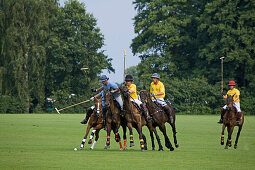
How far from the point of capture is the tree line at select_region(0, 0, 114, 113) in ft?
208

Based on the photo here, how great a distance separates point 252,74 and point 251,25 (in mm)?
→ 5273

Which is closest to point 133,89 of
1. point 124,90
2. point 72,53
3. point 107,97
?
point 107,97

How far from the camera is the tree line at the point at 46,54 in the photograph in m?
63.4

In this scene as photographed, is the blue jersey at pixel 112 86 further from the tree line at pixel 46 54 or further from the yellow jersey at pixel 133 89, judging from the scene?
the tree line at pixel 46 54

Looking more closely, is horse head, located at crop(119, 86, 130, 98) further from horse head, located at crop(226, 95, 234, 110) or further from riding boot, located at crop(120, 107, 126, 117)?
horse head, located at crop(226, 95, 234, 110)

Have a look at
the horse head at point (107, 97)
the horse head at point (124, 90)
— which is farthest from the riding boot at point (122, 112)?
the horse head at point (124, 90)

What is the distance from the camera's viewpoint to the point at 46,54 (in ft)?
225

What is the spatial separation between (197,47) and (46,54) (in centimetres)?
1797

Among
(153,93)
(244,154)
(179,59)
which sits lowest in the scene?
(244,154)

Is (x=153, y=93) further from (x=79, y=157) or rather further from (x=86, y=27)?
(x=86, y=27)

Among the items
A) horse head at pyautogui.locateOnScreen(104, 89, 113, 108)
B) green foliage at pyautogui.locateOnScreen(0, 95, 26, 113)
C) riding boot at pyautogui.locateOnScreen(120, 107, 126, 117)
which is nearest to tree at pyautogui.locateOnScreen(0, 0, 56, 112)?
green foliage at pyautogui.locateOnScreen(0, 95, 26, 113)

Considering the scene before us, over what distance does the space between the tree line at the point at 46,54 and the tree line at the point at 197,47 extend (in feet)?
20.9

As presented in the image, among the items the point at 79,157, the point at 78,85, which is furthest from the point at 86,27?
the point at 79,157

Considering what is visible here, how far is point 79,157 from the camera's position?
1598 cm
